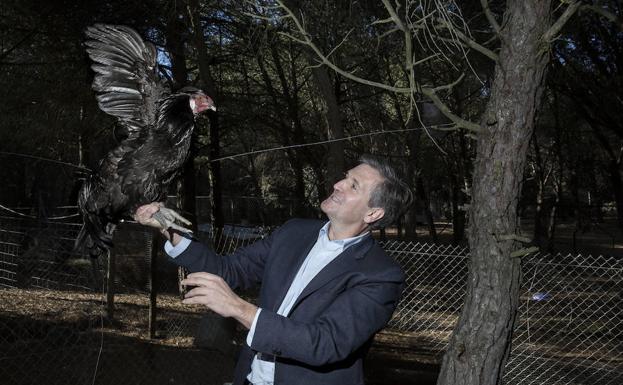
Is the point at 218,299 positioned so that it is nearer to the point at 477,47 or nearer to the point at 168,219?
the point at 168,219

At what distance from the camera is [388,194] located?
1.99 metres

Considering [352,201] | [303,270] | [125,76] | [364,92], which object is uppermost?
[364,92]

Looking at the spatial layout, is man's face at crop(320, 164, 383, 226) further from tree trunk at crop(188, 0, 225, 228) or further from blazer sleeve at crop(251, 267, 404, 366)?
tree trunk at crop(188, 0, 225, 228)

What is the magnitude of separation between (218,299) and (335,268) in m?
0.46

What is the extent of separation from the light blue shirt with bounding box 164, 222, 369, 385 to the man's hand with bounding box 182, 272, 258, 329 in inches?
12.6

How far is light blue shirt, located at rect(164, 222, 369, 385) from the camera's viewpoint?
1.89 m

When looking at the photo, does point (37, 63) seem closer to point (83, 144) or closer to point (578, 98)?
point (83, 144)

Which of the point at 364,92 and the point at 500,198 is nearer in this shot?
the point at 500,198

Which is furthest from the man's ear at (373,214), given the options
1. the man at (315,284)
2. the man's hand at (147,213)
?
the man's hand at (147,213)

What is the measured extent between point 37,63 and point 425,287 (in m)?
5.38

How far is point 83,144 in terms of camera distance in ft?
29.5

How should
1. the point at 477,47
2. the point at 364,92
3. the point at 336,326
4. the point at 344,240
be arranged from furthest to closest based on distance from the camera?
the point at 364,92 → the point at 477,47 → the point at 344,240 → the point at 336,326

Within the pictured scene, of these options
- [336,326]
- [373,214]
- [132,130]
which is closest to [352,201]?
[373,214]

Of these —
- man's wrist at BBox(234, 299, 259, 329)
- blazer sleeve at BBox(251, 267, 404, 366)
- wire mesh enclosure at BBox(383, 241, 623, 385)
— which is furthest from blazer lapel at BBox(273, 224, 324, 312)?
wire mesh enclosure at BBox(383, 241, 623, 385)
